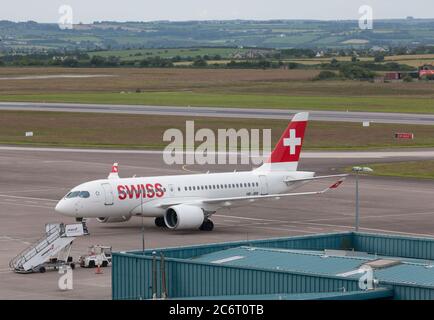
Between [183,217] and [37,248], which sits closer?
[37,248]

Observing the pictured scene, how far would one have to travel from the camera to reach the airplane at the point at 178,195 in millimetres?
84438

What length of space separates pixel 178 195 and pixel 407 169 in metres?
44.9

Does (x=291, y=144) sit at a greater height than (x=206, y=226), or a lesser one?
greater

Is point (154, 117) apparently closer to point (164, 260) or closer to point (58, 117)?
point (58, 117)

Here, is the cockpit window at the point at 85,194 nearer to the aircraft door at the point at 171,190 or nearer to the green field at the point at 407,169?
the aircraft door at the point at 171,190

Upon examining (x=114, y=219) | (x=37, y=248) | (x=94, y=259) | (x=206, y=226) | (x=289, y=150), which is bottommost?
(x=206, y=226)

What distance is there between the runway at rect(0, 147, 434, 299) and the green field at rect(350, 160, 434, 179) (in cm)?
347

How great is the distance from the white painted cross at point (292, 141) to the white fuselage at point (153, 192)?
322cm

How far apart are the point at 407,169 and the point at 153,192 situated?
1841 inches

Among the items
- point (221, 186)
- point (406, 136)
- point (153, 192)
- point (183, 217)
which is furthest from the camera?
point (406, 136)

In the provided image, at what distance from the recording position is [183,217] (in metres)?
85.2

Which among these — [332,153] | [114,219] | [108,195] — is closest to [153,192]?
[114,219]

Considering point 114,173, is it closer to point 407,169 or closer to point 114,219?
point 114,219

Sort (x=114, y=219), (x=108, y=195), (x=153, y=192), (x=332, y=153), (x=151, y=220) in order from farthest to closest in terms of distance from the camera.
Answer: (x=332, y=153), (x=151, y=220), (x=114, y=219), (x=153, y=192), (x=108, y=195)
